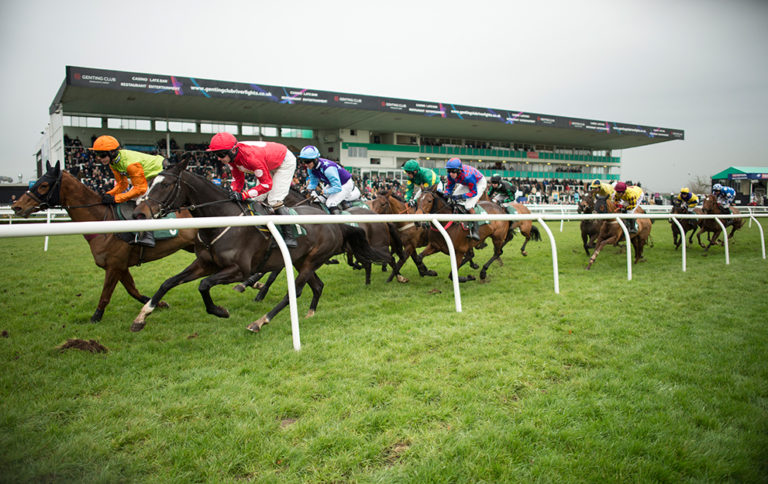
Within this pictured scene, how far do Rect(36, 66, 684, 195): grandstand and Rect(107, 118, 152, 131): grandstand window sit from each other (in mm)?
64

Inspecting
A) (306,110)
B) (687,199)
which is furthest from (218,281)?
(306,110)

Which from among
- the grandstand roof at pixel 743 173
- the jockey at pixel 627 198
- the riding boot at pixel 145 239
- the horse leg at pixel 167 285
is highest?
the grandstand roof at pixel 743 173

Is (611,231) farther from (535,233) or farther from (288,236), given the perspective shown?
(288,236)

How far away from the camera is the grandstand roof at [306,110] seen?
896 inches

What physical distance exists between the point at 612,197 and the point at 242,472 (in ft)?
31.0

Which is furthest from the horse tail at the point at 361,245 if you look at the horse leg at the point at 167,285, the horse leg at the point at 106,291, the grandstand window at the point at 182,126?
the grandstand window at the point at 182,126

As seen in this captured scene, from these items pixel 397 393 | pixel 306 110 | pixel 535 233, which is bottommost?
pixel 397 393

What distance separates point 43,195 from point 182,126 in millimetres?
30291

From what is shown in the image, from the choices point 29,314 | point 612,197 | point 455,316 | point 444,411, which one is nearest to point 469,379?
point 444,411

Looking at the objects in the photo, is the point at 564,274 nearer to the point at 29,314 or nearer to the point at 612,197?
the point at 612,197

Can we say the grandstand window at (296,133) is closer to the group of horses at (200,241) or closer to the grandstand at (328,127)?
the grandstand at (328,127)

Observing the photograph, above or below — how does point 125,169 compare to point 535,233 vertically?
above

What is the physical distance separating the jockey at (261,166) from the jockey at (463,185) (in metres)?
2.85

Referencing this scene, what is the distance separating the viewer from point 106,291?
4.62 metres
